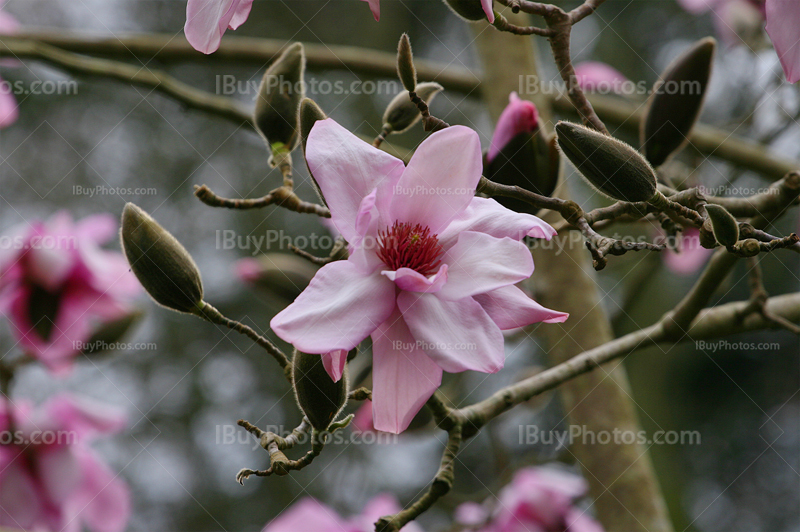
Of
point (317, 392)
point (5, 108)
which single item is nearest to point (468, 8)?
point (317, 392)

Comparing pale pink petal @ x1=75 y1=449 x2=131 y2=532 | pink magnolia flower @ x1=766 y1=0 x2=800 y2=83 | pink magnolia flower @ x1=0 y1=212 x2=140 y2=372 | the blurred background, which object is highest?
pink magnolia flower @ x1=766 y1=0 x2=800 y2=83

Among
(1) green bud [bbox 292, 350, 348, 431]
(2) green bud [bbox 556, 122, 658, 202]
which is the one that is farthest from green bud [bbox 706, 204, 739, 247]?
(1) green bud [bbox 292, 350, 348, 431]

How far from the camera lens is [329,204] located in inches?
18.3

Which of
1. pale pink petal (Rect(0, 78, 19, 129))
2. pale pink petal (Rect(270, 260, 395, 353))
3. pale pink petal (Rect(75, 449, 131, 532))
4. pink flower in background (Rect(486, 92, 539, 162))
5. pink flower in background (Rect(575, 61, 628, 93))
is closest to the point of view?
pale pink petal (Rect(270, 260, 395, 353))

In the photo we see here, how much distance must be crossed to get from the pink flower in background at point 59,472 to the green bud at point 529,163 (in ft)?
2.49

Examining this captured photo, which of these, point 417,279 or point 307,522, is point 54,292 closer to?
point 307,522

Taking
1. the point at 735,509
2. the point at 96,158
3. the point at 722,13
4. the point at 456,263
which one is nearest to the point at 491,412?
the point at 456,263

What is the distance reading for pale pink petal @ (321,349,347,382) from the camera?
47 centimetres

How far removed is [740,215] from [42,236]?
96 centimetres

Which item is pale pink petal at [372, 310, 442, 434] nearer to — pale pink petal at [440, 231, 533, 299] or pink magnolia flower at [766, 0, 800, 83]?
pale pink petal at [440, 231, 533, 299]

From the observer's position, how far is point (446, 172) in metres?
0.49

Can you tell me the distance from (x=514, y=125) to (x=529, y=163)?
4 centimetres

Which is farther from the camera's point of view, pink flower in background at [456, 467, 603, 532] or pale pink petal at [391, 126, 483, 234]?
pink flower in background at [456, 467, 603, 532]

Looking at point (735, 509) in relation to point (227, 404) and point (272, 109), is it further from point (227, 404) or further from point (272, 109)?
point (272, 109)
